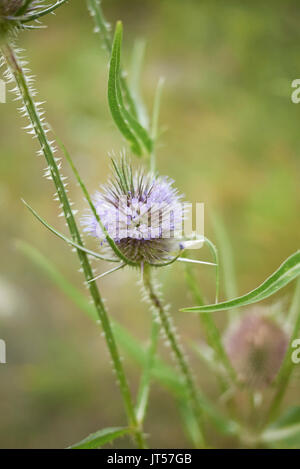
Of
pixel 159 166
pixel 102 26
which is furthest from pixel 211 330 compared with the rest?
pixel 159 166

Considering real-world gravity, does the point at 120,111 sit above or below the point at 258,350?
above

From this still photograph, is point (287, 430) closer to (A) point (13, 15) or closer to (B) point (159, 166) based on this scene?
(A) point (13, 15)

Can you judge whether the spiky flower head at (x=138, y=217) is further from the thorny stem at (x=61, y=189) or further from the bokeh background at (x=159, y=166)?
the bokeh background at (x=159, y=166)

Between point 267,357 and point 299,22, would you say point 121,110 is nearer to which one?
point 267,357

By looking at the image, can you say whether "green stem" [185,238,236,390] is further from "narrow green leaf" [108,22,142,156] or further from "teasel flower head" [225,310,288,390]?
"narrow green leaf" [108,22,142,156]

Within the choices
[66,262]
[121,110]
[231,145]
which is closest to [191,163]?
[231,145]

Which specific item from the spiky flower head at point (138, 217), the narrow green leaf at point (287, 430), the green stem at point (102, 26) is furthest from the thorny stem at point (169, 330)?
the green stem at point (102, 26)
